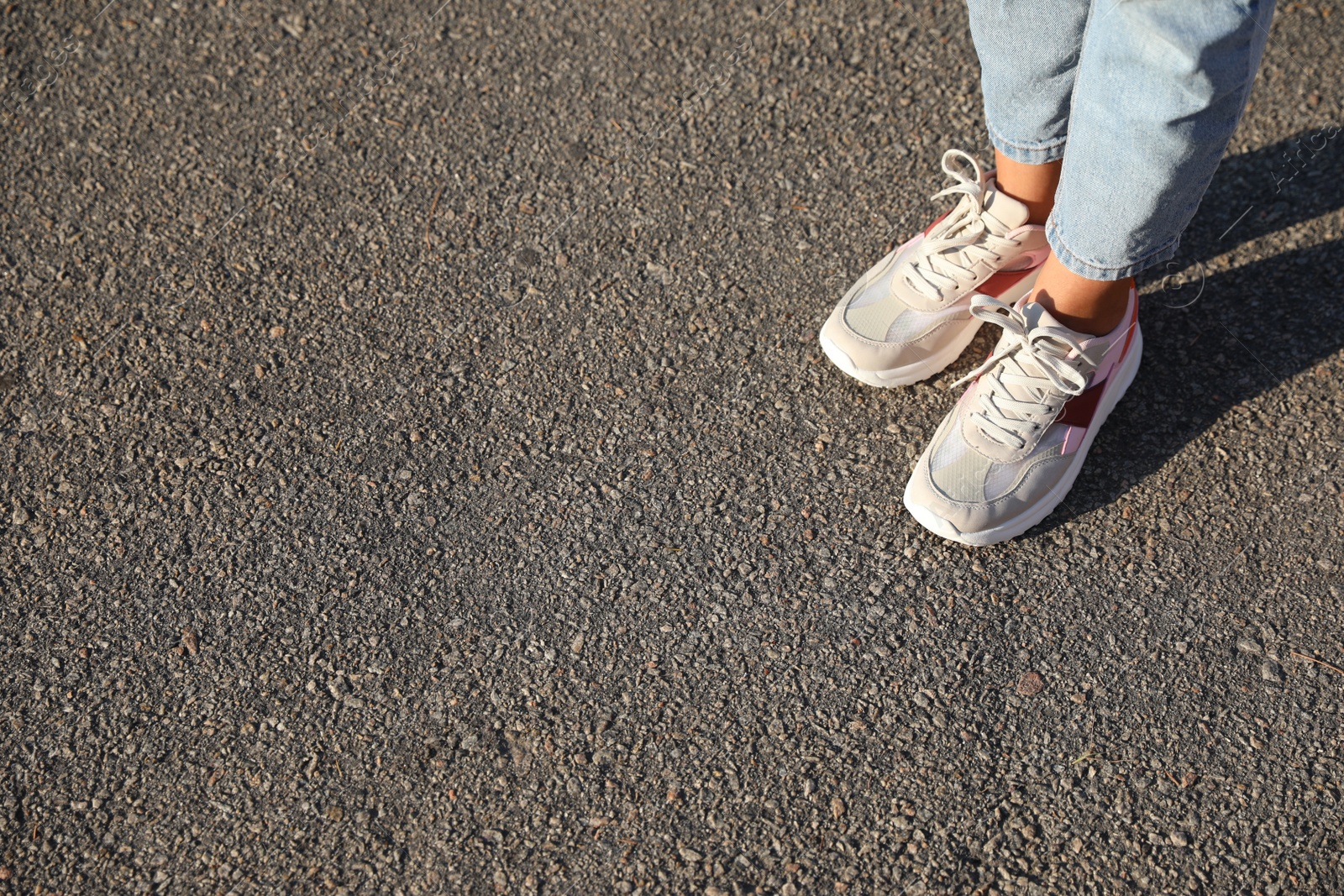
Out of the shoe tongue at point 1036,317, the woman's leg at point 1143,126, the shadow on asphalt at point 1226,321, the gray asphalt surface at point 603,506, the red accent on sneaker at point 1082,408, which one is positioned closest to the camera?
the woman's leg at point 1143,126

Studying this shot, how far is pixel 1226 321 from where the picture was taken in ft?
7.50

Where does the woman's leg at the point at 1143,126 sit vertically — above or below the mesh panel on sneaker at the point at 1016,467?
above

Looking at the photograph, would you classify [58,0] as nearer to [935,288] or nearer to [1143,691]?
[935,288]

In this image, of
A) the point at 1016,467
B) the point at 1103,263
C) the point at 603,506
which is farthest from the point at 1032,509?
the point at 603,506

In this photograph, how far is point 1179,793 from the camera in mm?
1698

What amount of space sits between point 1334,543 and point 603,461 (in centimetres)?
153

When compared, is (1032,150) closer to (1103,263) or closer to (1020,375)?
(1103,263)

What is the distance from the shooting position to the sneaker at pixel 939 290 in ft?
6.89

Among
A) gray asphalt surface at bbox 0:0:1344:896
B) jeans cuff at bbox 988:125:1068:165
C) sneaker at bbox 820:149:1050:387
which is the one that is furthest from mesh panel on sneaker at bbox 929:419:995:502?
jeans cuff at bbox 988:125:1068:165

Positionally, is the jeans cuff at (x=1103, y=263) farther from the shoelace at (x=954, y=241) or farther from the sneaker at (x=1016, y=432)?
the shoelace at (x=954, y=241)

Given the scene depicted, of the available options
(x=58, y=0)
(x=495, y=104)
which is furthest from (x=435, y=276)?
(x=58, y=0)

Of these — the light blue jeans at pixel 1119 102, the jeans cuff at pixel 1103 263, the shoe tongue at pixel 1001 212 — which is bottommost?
the shoe tongue at pixel 1001 212

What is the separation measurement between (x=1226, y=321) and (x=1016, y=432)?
744 mm

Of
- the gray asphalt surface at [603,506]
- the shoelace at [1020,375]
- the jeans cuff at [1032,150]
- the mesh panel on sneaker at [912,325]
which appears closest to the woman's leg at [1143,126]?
the shoelace at [1020,375]
